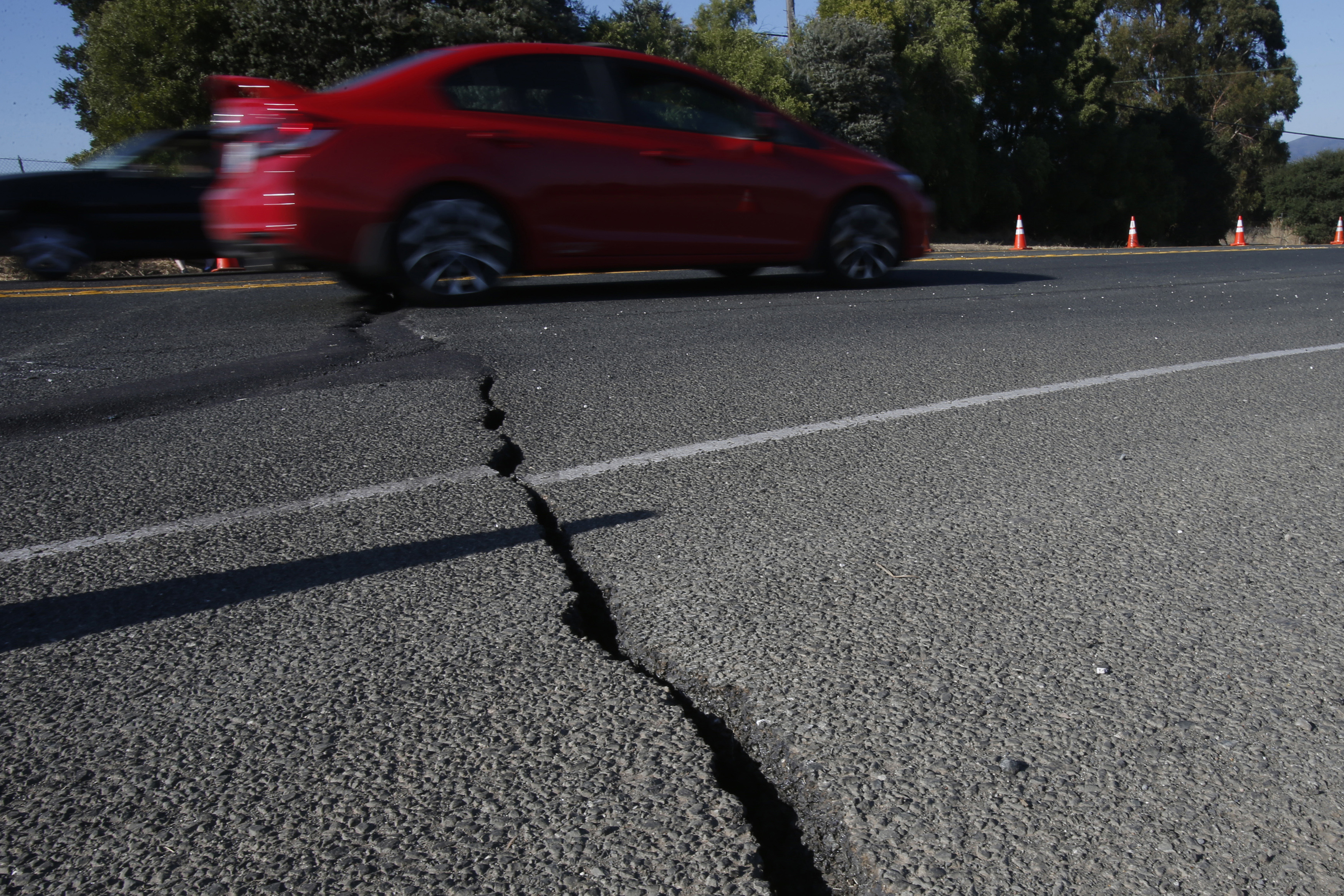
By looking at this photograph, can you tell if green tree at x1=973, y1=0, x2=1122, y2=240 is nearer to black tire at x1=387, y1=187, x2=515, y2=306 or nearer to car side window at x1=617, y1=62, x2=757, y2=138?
car side window at x1=617, y1=62, x2=757, y2=138

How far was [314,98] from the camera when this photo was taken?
5926 millimetres

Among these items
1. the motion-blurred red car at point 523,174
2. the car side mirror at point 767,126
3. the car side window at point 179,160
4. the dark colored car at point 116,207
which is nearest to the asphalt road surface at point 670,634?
the motion-blurred red car at point 523,174

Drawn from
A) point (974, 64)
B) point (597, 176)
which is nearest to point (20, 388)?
point (597, 176)

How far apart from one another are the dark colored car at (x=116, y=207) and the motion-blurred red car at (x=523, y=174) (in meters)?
2.90

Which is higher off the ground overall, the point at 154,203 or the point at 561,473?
A: the point at 154,203

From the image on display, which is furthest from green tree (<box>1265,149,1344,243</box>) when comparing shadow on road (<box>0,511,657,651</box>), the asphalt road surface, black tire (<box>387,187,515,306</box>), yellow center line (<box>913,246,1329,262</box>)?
shadow on road (<box>0,511,657,651</box>)

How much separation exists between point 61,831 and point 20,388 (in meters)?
3.58

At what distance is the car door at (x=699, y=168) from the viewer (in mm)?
6793

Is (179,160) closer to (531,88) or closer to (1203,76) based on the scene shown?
(531,88)

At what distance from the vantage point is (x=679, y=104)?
6.93 m

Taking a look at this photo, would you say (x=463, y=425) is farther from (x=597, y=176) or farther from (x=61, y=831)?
(x=597, y=176)

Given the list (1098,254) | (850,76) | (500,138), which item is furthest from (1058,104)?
(500,138)

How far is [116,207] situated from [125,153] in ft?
1.90

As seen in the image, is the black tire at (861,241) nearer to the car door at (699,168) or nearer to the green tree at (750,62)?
the car door at (699,168)
